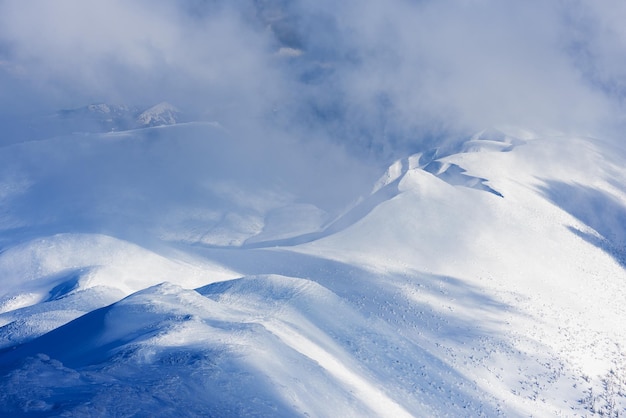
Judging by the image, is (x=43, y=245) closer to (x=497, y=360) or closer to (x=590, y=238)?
(x=497, y=360)

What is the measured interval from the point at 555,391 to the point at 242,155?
71.5m

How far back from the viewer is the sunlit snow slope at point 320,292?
1683 cm

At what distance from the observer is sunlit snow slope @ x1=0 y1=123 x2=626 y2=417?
55.2 ft

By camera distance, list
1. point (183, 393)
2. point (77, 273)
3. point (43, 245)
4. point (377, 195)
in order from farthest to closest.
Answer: point (377, 195) < point (43, 245) < point (77, 273) < point (183, 393)

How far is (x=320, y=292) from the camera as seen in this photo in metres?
27.3

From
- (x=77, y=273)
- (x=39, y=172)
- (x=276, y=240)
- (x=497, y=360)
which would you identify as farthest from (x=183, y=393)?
(x=39, y=172)

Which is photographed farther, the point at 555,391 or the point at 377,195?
the point at 377,195

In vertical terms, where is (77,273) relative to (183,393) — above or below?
below

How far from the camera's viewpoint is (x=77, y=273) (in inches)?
1423

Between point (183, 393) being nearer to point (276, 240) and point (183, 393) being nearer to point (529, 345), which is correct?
point (529, 345)

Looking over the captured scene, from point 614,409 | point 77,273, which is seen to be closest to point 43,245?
point 77,273

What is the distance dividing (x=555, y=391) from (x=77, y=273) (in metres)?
29.6

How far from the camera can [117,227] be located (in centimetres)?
4916

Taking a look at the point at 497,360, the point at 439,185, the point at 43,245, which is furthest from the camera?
the point at 439,185
